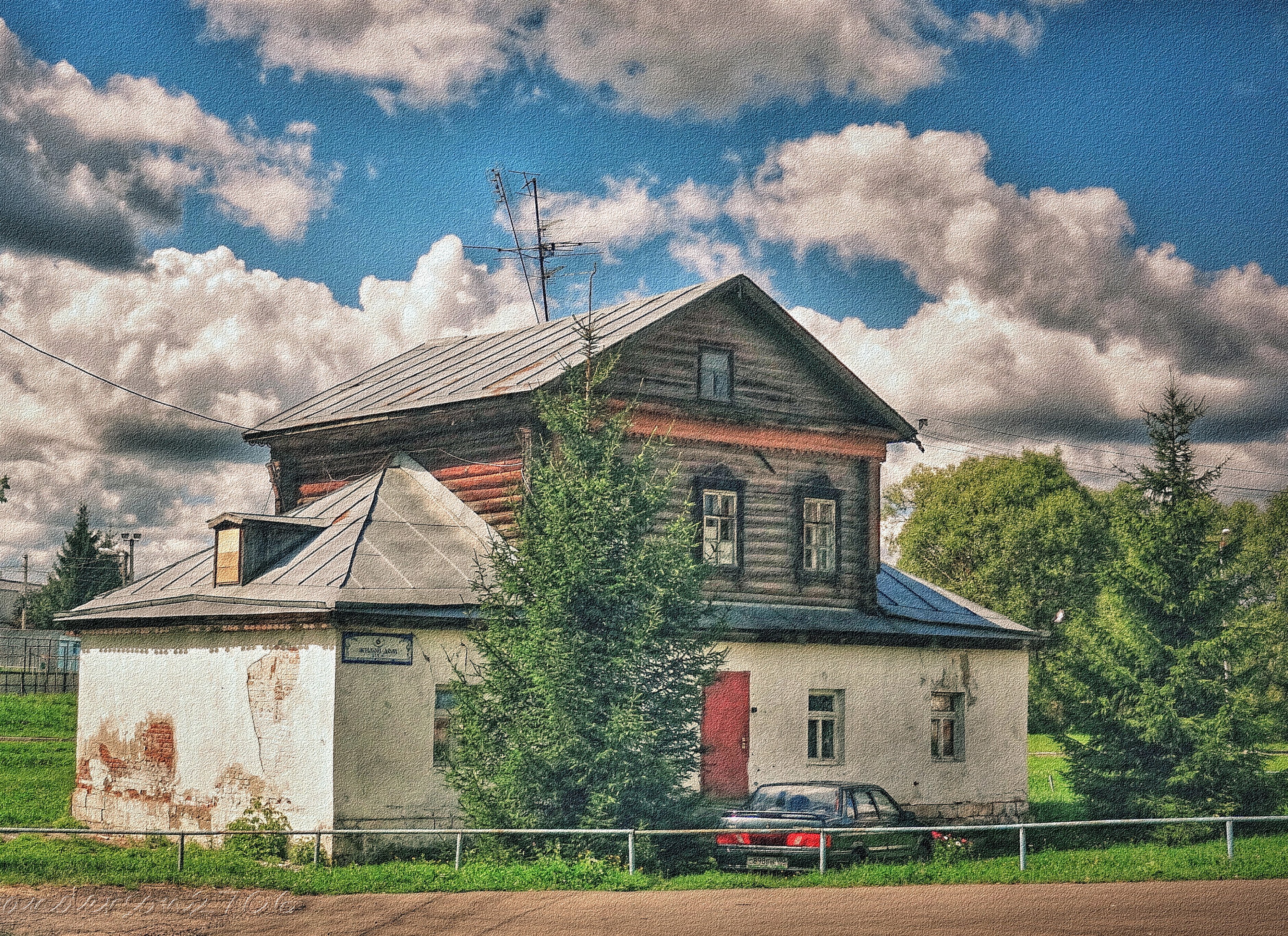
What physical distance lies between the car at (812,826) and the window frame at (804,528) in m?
7.19

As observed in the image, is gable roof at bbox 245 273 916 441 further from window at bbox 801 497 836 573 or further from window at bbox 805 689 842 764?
window at bbox 805 689 842 764

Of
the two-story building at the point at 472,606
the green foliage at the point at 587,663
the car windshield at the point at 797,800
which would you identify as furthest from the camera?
the two-story building at the point at 472,606

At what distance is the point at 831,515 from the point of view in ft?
88.2

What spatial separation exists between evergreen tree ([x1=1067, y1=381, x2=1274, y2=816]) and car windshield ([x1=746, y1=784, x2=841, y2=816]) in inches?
362

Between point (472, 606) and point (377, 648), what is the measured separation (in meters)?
1.60

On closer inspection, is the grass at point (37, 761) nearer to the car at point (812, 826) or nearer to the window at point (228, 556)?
the window at point (228, 556)

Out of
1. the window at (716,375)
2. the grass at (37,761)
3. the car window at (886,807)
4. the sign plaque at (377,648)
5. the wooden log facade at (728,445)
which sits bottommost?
the grass at (37,761)

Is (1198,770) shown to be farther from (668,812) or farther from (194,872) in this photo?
(194,872)

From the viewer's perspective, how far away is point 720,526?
25.4 metres

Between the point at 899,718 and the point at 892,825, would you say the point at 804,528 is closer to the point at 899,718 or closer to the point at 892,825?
the point at 899,718

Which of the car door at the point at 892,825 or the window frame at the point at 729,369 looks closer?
the car door at the point at 892,825

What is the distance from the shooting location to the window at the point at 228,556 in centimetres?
2184

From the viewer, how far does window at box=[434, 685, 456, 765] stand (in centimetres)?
2064

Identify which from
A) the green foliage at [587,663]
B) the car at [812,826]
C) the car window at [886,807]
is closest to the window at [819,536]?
the car window at [886,807]
